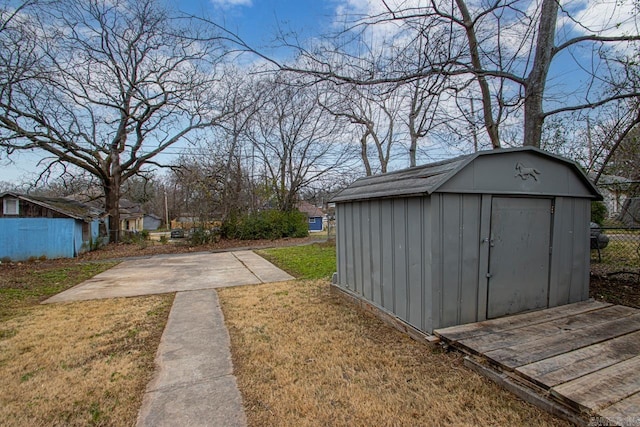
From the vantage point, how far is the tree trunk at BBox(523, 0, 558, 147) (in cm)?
455

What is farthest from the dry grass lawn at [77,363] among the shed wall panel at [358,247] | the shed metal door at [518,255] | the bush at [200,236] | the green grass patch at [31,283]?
the bush at [200,236]

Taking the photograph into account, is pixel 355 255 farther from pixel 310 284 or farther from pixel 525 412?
pixel 525 412

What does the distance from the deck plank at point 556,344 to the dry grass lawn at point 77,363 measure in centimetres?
271

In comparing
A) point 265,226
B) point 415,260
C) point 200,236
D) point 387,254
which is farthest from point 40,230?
point 415,260

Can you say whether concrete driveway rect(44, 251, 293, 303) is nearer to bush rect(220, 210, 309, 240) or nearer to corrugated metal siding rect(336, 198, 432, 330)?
corrugated metal siding rect(336, 198, 432, 330)

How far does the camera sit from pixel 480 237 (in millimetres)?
3186

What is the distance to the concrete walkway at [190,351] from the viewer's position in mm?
2170

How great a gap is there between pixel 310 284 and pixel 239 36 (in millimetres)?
4415

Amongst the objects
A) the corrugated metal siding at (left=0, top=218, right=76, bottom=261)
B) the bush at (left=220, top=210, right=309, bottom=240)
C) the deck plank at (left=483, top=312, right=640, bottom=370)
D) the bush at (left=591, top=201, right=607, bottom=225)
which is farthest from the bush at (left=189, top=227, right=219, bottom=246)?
the bush at (left=591, top=201, right=607, bottom=225)

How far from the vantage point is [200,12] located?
142 inches

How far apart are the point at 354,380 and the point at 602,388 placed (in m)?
1.61

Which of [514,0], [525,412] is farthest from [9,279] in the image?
[514,0]

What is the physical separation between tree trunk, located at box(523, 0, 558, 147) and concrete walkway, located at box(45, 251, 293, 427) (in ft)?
17.8

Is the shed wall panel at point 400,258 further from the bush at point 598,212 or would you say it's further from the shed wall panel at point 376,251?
the bush at point 598,212
